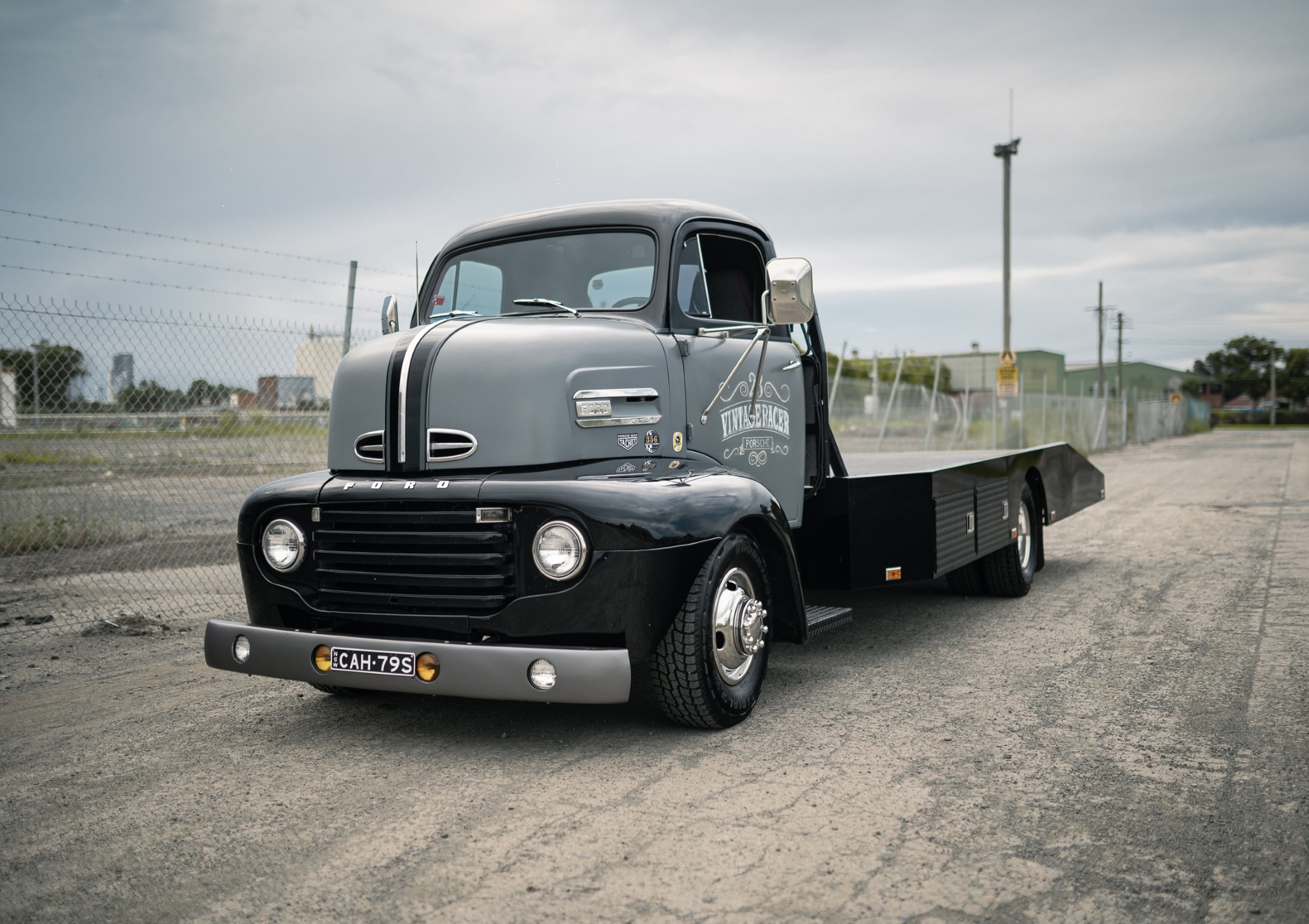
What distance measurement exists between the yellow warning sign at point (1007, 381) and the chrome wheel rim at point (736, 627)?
19.5m

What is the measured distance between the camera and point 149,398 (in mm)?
8281

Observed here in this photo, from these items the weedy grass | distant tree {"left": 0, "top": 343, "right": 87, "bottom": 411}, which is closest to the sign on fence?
the weedy grass

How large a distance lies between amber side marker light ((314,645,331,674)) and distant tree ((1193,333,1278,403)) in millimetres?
139882

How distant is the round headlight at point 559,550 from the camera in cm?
401

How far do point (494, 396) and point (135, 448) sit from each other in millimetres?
5100

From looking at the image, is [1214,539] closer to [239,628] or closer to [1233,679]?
[1233,679]

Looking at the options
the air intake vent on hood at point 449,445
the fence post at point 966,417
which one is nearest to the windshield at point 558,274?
the air intake vent on hood at point 449,445

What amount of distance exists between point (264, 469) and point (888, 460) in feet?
17.3

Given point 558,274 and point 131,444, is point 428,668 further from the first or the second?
point 131,444

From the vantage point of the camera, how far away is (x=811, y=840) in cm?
333

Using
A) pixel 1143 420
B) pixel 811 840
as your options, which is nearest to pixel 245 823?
pixel 811 840

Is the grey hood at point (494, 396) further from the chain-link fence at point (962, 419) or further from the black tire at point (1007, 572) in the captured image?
the chain-link fence at point (962, 419)

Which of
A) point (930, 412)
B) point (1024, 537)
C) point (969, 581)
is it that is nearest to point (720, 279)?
point (969, 581)

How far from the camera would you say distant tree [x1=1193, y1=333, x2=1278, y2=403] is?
412ft
